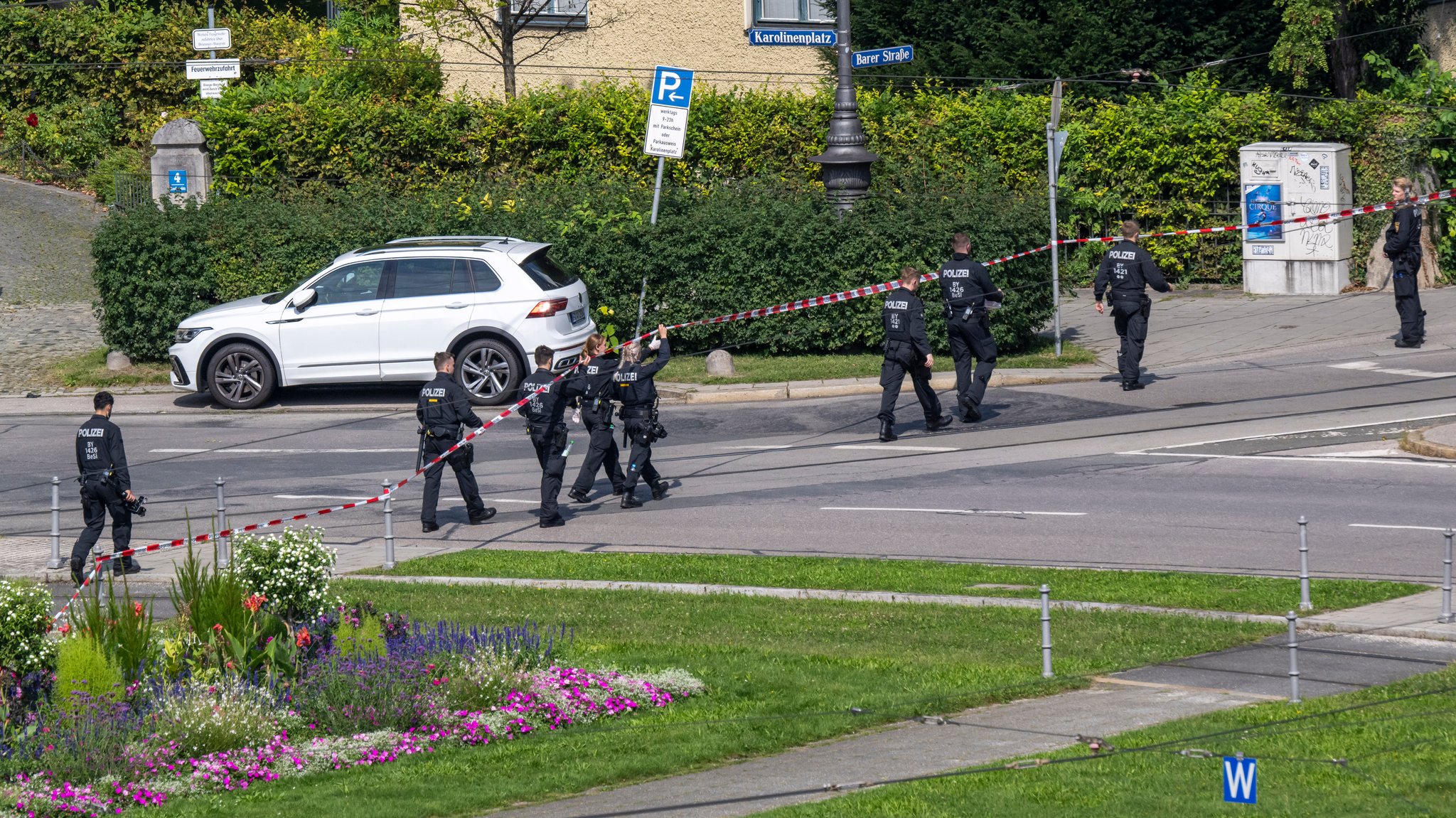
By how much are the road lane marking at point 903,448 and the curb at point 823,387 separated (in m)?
2.97

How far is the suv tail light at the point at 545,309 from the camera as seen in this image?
1912cm

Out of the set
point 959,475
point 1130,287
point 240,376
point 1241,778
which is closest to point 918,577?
point 959,475

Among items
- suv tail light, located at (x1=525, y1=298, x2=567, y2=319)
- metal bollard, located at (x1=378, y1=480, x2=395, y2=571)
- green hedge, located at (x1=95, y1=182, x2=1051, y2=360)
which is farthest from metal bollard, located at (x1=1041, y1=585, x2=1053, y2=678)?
green hedge, located at (x1=95, y1=182, x2=1051, y2=360)

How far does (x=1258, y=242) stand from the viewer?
24562 mm

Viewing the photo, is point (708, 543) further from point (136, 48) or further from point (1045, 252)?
point (136, 48)

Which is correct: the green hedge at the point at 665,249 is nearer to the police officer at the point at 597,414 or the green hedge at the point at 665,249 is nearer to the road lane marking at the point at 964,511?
the police officer at the point at 597,414

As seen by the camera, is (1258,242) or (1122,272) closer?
(1122,272)

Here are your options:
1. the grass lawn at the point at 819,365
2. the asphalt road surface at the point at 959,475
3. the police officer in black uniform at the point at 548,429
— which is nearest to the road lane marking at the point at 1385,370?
the asphalt road surface at the point at 959,475

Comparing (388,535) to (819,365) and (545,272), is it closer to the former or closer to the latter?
(545,272)

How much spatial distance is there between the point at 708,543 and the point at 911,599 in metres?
2.49

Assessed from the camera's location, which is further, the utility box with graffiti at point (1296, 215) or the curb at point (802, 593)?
the utility box with graffiti at point (1296, 215)

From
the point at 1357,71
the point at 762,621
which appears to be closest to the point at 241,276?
the point at 762,621

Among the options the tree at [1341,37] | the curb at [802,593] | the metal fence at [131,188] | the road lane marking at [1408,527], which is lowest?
the curb at [802,593]

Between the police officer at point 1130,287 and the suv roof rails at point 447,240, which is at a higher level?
the suv roof rails at point 447,240
